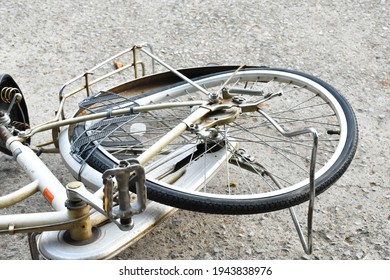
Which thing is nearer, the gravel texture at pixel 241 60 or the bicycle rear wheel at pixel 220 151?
the bicycle rear wheel at pixel 220 151

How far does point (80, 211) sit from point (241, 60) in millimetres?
2163

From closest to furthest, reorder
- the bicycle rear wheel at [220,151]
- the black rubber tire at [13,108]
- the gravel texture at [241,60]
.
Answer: the bicycle rear wheel at [220,151]
the gravel texture at [241,60]
the black rubber tire at [13,108]

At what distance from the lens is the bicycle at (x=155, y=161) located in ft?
7.03

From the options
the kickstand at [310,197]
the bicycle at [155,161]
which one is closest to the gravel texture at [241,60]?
the kickstand at [310,197]

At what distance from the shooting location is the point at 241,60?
4055 millimetres

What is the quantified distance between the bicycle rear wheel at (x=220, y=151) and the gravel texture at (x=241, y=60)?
209 mm

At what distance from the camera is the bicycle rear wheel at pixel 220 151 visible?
2328mm

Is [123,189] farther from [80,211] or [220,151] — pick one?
[220,151]

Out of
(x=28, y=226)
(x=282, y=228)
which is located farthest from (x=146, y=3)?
(x=28, y=226)

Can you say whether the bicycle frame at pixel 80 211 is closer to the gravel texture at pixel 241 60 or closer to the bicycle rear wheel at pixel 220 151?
the bicycle rear wheel at pixel 220 151

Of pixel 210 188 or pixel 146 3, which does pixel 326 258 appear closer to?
pixel 210 188

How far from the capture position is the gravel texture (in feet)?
8.84

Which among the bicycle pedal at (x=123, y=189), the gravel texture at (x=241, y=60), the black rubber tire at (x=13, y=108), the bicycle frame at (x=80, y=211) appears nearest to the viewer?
the bicycle pedal at (x=123, y=189)

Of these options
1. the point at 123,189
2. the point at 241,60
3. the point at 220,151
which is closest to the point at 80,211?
the point at 123,189
